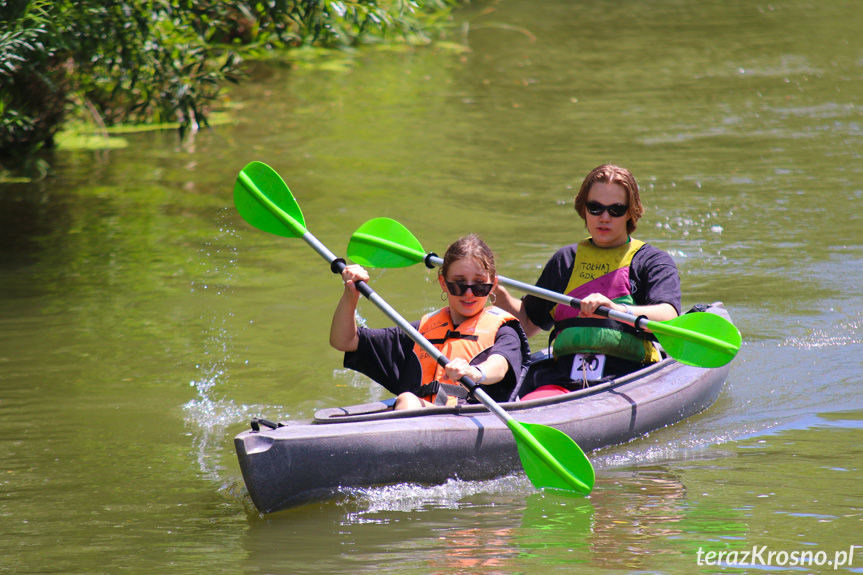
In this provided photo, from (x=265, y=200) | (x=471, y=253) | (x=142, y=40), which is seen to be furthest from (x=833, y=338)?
(x=142, y=40)

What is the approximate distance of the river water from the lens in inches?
135

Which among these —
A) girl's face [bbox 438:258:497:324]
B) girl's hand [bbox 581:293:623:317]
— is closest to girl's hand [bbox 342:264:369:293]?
girl's face [bbox 438:258:497:324]

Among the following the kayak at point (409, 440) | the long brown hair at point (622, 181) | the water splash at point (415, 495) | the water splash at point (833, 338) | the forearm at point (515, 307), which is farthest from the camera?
the water splash at point (833, 338)

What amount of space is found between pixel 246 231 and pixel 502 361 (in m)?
4.56

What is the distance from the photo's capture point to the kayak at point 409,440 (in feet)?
11.7

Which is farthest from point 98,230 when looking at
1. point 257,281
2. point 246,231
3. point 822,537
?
point 822,537

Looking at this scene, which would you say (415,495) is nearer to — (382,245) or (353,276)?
(353,276)

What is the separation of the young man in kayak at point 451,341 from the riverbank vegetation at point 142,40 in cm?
294

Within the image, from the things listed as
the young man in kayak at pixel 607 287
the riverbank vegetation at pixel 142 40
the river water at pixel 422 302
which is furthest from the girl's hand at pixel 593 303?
the riverbank vegetation at pixel 142 40

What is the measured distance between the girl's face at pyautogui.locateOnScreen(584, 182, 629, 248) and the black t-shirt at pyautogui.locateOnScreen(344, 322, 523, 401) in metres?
0.65

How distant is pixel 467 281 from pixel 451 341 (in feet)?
0.89

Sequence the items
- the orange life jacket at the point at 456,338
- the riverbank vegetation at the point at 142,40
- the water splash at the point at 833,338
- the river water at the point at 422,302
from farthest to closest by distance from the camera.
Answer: the riverbank vegetation at the point at 142,40 < the water splash at the point at 833,338 < the orange life jacket at the point at 456,338 < the river water at the point at 422,302

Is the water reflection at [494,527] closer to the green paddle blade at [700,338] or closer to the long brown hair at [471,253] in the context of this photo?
the green paddle blade at [700,338]

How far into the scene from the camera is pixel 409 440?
3744 mm
